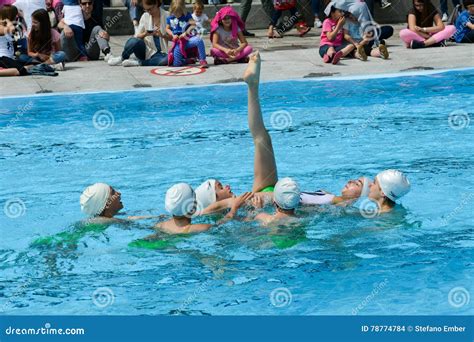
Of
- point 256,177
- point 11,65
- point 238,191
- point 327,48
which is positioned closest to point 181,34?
point 327,48

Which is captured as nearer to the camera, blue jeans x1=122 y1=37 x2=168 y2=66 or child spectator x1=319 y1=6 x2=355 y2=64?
child spectator x1=319 y1=6 x2=355 y2=64

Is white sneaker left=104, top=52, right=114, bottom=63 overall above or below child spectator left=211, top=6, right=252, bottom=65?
below

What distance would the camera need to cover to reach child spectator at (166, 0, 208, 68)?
16625 millimetres

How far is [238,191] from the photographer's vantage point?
37.6 feet

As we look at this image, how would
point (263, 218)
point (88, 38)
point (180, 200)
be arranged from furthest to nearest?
point (88, 38), point (263, 218), point (180, 200)

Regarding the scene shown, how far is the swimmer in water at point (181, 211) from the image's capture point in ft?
30.4

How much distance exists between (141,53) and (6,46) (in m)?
2.22

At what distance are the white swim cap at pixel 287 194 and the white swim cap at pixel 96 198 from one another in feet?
5.34

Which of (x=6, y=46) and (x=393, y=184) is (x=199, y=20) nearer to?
(x=6, y=46)

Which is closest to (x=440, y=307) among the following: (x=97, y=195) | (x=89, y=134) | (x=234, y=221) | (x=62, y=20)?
(x=234, y=221)

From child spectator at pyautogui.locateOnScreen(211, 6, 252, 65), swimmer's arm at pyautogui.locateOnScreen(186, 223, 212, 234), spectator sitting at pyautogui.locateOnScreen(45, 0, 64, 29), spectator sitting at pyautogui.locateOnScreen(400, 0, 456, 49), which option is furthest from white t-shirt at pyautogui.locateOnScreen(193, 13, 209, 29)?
swimmer's arm at pyautogui.locateOnScreen(186, 223, 212, 234)

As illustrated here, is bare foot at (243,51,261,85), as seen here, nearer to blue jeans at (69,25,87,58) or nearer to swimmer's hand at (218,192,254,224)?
swimmer's hand at (218,192,254,224)

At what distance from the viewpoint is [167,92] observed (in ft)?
50.7

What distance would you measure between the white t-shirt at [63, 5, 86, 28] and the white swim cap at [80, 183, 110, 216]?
7.81 meters
